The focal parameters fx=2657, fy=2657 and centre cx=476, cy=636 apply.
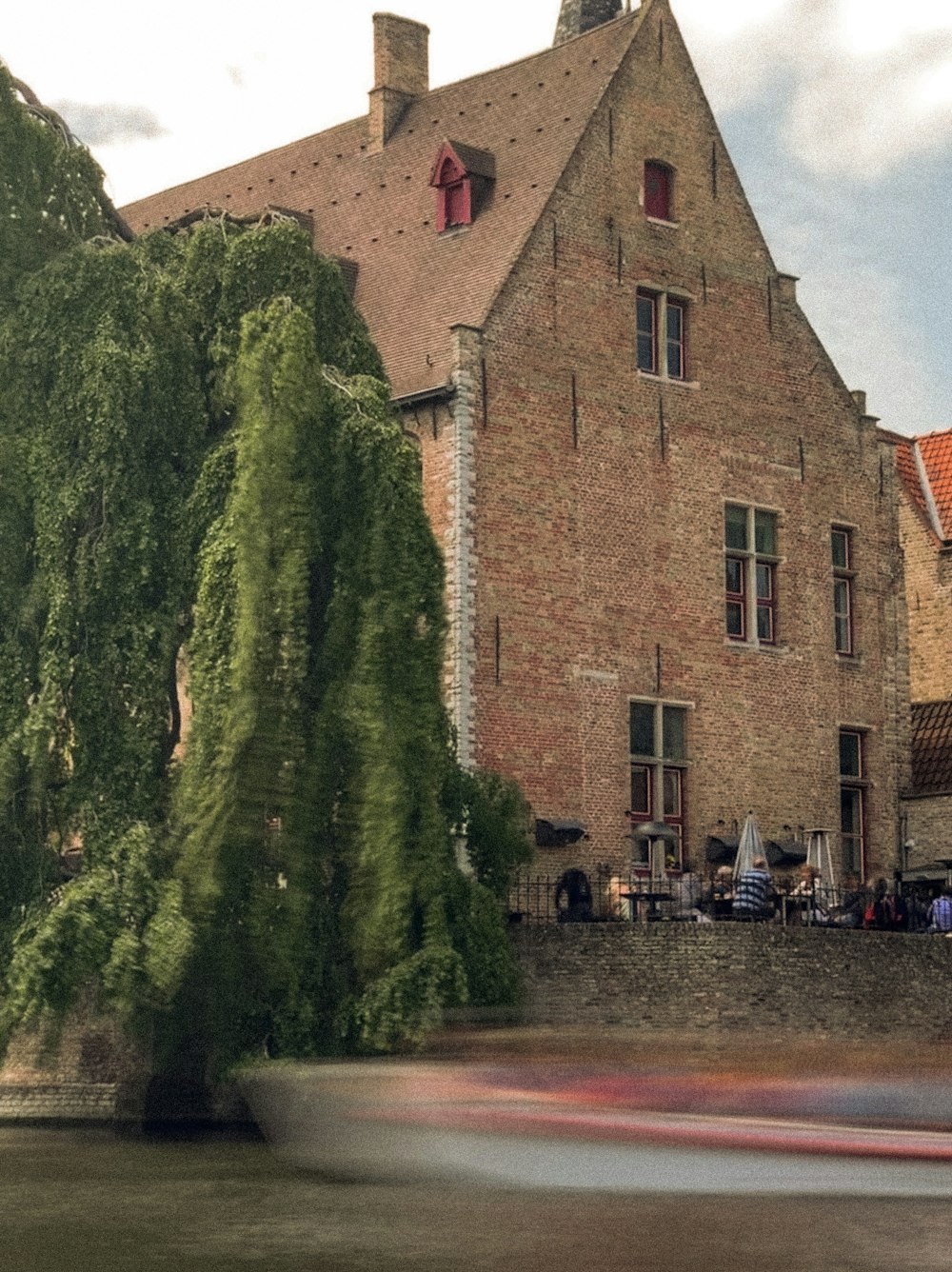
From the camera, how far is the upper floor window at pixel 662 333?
110ft

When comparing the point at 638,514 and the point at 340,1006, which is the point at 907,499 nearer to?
the point at 638,514

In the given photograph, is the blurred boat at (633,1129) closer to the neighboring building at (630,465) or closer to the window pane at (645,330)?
the neighboring building at (630,465)

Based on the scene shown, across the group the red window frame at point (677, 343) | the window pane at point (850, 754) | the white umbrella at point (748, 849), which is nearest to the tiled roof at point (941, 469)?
the window pane at point (850, 754)

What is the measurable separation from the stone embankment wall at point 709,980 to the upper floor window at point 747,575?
5714 millimetres

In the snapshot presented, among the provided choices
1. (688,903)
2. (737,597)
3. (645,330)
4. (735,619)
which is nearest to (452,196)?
(645,330)

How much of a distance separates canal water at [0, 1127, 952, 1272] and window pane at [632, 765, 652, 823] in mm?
10535

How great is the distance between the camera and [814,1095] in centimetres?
1980

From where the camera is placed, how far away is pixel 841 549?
35719mm

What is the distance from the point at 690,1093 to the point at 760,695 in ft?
46.2

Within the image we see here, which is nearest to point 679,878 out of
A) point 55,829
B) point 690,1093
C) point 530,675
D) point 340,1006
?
point 530,675

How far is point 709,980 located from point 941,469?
18.1 m

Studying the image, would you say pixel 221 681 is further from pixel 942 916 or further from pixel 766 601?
pixel 766 601

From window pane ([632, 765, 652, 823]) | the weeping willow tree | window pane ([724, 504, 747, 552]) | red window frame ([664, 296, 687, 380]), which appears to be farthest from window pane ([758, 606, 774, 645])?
the weeping willow tree

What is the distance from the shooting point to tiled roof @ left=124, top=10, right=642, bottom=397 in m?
32.6
